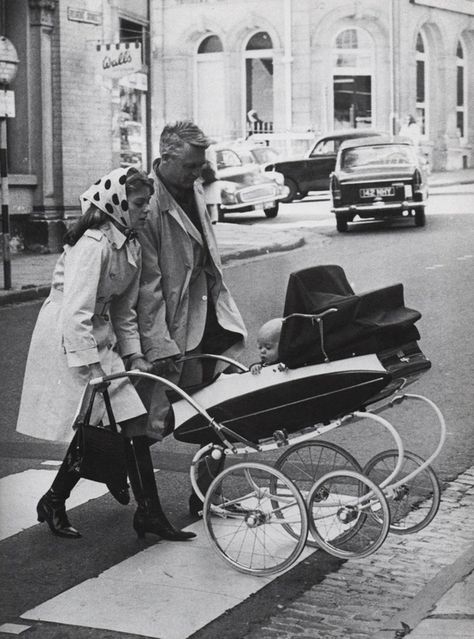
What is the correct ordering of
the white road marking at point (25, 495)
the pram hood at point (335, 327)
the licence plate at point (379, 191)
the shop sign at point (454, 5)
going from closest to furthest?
the pram hood at point (335, 327) < the white road marking at point (25, 495) < the licence plate at point (379, 191) < the shop sign at point (454, 5)

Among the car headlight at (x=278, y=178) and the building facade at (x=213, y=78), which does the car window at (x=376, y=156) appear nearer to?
the building facade at (x=213, y=78)

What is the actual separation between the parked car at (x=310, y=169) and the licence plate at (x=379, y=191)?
21.7 ft

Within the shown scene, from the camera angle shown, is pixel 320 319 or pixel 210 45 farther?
pixel 210 45

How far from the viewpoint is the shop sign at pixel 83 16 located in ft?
69.1

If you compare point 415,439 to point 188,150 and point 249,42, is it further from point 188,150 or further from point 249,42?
point 249,42

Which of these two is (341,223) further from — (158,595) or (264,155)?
(158,595)

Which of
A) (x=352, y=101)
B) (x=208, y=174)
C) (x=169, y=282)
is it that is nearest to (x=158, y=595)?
(x=169, y=282)

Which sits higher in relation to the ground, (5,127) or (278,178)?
(5,127)

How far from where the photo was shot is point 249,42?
2975 centimetres

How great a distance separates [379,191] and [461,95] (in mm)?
10587

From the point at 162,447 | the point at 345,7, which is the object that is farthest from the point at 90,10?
the point at 162,447

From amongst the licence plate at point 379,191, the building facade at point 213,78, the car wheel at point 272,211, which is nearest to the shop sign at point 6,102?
the building facade at point 213,78

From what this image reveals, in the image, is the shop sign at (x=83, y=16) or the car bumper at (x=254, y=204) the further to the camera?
the car bumper at (x=254, y=204)

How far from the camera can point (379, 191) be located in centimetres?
2347
